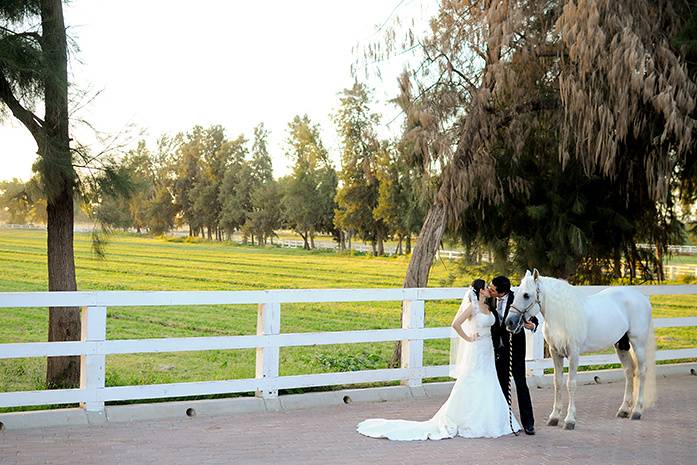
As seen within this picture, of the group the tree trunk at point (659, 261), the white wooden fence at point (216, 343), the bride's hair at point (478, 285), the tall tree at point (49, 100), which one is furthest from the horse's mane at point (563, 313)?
the tree trunk at point (659, 261)

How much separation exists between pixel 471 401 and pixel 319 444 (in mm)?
A: 1558

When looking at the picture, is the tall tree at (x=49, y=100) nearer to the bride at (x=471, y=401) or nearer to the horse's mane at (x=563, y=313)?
the bride at (x=471, y=401)

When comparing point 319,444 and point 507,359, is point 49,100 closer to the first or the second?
point 319,444

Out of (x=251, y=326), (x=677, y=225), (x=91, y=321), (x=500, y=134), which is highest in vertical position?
(x=500, y=134)

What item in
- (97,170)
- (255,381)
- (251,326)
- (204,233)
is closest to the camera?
(255,381)

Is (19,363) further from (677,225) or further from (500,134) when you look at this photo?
(677,225)

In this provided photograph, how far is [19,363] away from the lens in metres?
17.2

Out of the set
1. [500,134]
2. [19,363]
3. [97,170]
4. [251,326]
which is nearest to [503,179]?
[500,134]

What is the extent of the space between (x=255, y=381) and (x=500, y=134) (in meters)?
6.66

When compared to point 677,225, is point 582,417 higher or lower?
lower

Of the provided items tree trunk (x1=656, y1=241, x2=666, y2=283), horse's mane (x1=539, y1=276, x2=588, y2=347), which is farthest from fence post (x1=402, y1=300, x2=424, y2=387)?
tree trunk (x1=656, y1=241, x2=666, y2=283)

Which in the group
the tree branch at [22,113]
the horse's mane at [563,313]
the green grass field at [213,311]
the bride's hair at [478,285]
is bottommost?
the green grass field at [213,311]

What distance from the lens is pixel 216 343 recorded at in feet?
28.2

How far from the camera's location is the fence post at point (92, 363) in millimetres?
7969
